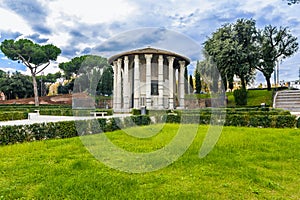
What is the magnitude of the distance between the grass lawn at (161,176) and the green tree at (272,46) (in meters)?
23.7

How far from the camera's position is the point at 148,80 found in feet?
80.9

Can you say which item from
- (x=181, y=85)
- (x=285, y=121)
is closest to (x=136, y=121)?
(x=285, y=121)

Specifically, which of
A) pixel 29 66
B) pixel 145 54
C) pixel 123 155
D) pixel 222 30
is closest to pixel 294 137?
pixel 123 155

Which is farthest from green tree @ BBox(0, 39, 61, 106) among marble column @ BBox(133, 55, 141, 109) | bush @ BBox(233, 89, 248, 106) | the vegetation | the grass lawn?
the grass lawn

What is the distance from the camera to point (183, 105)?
26.7 metres

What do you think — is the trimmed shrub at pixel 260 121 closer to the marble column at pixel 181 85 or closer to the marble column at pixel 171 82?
the marble column at pixel 171 82

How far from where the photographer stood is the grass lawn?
3.56 m

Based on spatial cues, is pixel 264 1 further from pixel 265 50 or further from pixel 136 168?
pixel 265 50

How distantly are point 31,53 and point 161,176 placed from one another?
35.5 metres

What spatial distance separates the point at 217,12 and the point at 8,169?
843 centimetres

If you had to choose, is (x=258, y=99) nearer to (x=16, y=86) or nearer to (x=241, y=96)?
(x=241, y=96)

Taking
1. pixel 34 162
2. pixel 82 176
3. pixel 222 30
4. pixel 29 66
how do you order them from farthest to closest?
pixel 29 66 < pixel 222 30 < pixel 34 162 < pixel 82 176

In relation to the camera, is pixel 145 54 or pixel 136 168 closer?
pixel 136 168

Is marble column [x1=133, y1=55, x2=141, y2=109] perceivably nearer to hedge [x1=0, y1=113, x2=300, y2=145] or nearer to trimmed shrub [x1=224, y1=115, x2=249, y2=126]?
hedge [x1=0, y1=113, x2=300, y2=145]
